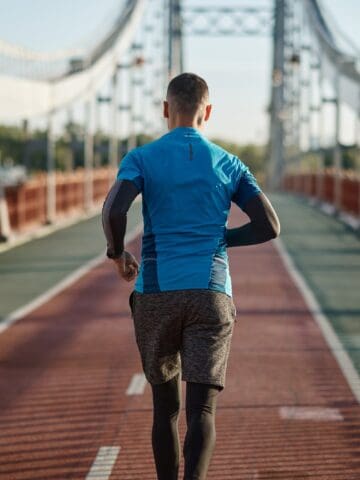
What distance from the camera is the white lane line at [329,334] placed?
376 inches

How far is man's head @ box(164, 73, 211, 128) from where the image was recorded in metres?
5.10

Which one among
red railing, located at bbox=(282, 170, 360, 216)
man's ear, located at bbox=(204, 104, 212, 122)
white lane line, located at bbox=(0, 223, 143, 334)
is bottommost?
red railing, located at bbox=(282, 170, 360, 216)

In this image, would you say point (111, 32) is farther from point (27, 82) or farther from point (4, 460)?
point (4, 460)

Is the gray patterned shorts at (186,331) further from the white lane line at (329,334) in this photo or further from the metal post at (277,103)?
the metal post at (277,103)

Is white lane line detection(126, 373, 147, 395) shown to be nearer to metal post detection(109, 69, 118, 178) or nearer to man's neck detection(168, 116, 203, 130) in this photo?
man's neck detection(168, 116, 203, 130)

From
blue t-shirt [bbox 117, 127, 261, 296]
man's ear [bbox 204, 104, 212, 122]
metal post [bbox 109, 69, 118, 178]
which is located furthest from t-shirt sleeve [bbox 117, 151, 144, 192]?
metal post [bbox 109, 69, 118, 178]

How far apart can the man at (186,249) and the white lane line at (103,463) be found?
4.91 ft

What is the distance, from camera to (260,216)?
5.21 m

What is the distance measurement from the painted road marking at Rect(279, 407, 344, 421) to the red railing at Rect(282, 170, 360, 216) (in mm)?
22765

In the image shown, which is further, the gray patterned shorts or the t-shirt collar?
the t-shirt collar

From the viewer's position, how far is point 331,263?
21328 millimetres

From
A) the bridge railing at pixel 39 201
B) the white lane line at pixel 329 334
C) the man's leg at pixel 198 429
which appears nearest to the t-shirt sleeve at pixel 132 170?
the man's leg at pixel 198 429

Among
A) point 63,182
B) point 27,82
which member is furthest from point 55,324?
point 63,182

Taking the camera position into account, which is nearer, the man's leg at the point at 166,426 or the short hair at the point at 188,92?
the short hair at the point at 188,92
